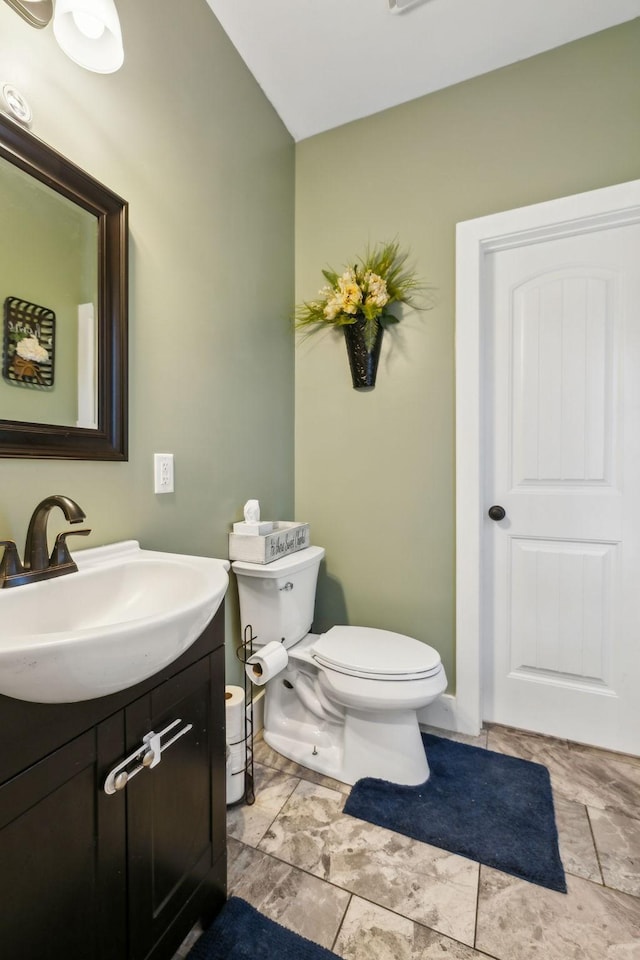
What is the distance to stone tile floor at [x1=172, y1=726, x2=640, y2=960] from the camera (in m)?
0.96

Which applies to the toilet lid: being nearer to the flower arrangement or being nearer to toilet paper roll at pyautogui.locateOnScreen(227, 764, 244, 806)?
toilet paper roll at pyautogui.locateOnScreen(227, 764, 244, 806)

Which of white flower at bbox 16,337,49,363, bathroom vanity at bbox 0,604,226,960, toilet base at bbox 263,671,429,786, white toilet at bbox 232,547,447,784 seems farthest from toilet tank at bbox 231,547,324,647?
white flower at bbox 16,337,49,363

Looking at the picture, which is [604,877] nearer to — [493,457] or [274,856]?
[274,856]

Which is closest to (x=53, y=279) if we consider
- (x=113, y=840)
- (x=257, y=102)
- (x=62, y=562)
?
(x=62, y=562)

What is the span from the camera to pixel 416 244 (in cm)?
180

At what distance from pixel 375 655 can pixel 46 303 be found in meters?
1.40

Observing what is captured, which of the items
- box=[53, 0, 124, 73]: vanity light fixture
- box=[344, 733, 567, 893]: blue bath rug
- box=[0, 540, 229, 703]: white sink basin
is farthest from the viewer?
box=[344, 733, 567, 893]: blue bath rug

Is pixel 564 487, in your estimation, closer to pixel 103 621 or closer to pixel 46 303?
pixel 103 621

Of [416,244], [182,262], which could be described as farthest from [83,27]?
[416,244]

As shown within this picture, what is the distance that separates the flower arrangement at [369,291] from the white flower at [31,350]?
1150 millimetres

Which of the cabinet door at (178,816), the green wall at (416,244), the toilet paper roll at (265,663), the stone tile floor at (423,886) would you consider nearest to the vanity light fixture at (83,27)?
the green wall at (416,244)

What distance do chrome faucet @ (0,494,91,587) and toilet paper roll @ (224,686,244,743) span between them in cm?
70

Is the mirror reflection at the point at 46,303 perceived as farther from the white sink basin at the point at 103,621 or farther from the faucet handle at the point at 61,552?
the white sink basin at the point at 103,621

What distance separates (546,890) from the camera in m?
1.07
